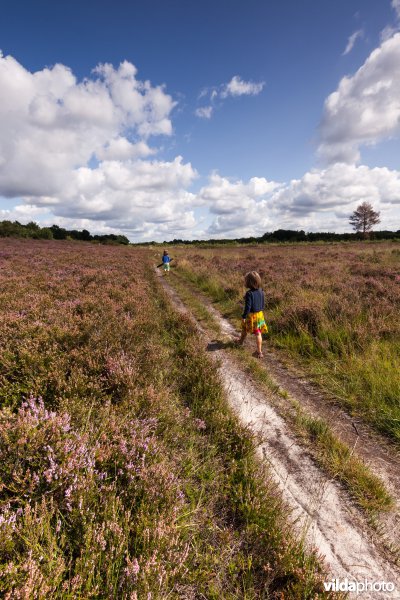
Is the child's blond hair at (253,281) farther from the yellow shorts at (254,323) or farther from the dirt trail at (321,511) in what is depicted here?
the dirt trail at (321,511)

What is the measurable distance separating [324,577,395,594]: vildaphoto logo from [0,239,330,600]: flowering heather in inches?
6.4

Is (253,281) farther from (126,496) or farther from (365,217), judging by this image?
(365,217)

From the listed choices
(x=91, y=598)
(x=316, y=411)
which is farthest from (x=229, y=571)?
(x=316, y=411)

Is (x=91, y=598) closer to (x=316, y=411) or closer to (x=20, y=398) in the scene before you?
(x=20, y=398)

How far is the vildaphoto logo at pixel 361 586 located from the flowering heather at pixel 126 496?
16 cm

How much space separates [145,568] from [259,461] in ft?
6.16

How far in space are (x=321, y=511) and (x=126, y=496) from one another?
1974mm

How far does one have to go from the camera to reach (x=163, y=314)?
30.2 ft

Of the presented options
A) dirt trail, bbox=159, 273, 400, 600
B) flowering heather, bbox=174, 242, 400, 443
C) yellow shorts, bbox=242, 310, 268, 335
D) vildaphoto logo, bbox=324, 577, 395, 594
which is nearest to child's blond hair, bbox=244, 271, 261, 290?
yellow shorts, bbox=242, 310, 268, 335

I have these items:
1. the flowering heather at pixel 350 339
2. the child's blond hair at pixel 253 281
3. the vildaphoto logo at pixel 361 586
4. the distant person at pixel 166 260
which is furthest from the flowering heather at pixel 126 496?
the distant person at pixel 166 260

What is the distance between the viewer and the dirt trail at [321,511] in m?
2.23

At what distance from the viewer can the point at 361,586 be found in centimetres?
213

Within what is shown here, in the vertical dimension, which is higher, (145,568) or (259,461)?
(145,568)

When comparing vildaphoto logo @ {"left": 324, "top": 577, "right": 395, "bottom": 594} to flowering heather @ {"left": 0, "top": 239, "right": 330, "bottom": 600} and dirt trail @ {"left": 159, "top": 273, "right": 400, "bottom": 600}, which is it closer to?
dirt trail @ {"left": 159, "top": 273, "right": 400, "bottom": 600}
